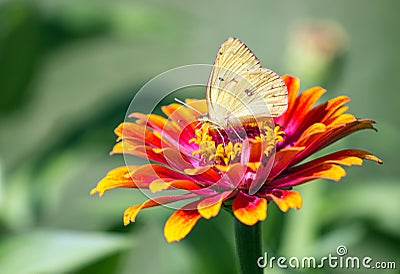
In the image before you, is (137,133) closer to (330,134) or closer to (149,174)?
(149,174)

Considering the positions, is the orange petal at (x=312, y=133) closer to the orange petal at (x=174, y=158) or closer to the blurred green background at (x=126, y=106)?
the orange petal at (x=174, y=158)

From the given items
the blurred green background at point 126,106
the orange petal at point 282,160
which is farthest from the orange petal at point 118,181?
the blurred green background at point 126,106

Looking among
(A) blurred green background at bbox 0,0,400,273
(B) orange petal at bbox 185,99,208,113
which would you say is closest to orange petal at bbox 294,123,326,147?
(B) orange petal at bbox 185,99,208,113

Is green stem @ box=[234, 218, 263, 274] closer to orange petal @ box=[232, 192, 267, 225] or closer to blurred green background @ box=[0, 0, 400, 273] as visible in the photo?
orange petal @ box=[232, 192, 267, 225]

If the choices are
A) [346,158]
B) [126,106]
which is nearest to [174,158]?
[346,158]

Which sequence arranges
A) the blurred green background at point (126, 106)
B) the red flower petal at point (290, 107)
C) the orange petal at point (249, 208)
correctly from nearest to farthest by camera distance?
the orange petal at point (249, 208), the red flower petal at point (290, 107), the blurred green background at point (126, 106)

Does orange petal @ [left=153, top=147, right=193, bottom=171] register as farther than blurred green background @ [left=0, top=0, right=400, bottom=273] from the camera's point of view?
No

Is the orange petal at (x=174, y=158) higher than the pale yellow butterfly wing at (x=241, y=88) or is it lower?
lower
